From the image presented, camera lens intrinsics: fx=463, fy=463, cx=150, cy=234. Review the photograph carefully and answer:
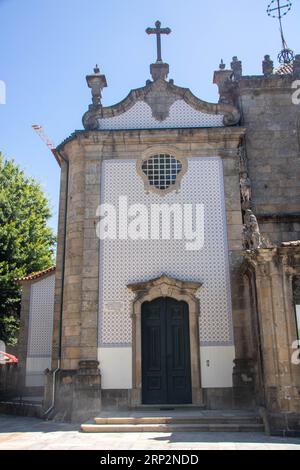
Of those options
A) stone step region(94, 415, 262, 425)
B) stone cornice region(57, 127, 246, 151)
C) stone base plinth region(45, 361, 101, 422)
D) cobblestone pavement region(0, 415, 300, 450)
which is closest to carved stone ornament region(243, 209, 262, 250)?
stone cornice region(57, 127, 246, 151)

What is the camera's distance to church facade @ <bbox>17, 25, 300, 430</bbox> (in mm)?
11766

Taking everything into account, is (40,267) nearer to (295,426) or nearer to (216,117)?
(216,117)

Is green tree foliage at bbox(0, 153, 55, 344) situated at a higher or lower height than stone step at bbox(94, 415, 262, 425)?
higher

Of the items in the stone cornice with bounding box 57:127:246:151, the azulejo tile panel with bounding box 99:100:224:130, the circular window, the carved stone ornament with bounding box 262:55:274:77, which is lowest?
the circular window

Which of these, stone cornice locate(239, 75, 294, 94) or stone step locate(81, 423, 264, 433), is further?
stone cornice locate(239, 75, 294, 94)

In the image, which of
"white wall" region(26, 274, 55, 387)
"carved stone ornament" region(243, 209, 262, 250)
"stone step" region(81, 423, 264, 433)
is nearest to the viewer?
"stone step" region(81, 423, 264, 433)

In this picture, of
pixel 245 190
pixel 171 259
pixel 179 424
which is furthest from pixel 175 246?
pixel 179 424

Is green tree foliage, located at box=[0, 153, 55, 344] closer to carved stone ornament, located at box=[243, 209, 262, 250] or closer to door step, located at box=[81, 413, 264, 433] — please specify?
door step, located at box=[81, 413, 264, 433]

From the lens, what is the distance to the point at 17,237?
20438mm

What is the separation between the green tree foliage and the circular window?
8.81m

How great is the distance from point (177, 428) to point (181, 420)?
1.46 feet

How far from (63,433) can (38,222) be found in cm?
1387

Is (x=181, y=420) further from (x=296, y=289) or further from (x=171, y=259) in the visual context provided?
(x=171, y=259)
